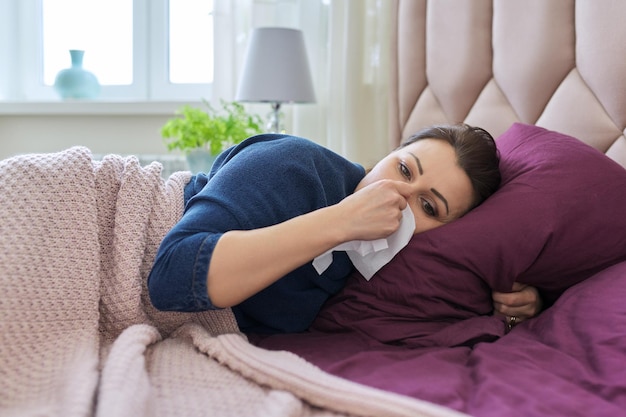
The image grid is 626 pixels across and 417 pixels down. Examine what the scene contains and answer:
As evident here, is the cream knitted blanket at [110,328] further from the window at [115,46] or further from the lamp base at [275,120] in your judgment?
the window at [115,46]

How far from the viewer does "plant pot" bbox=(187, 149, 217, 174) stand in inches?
100

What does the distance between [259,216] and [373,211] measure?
19 cm

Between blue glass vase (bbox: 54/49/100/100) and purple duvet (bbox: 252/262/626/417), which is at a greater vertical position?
blue glass vase (bbox: 54/49/100/100)

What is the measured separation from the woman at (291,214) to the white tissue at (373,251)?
0.04 meters

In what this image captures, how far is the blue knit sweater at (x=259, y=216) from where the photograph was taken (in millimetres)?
968

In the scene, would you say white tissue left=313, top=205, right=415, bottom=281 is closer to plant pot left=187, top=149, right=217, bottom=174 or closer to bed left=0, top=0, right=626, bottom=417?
bed left=0, top=0, right=626, bottom=417

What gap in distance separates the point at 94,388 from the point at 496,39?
1.56 m

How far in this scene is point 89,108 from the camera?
3365 millimetres

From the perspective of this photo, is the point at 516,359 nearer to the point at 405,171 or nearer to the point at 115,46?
the point at 405,171

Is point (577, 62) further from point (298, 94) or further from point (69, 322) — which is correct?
point (69, 322)

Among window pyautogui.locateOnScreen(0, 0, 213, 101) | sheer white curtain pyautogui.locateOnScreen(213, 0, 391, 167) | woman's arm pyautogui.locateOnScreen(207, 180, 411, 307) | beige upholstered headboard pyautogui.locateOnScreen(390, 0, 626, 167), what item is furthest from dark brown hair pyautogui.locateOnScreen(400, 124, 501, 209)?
window pyautogui.locateOnScreen(0, 0, 213, 101)

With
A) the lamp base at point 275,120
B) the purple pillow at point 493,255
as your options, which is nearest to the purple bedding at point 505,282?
the purple pillow at point 493,255

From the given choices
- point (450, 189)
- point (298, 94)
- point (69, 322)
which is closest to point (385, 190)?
point (450, 189)

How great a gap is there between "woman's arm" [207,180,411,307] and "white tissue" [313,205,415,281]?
10 cm
